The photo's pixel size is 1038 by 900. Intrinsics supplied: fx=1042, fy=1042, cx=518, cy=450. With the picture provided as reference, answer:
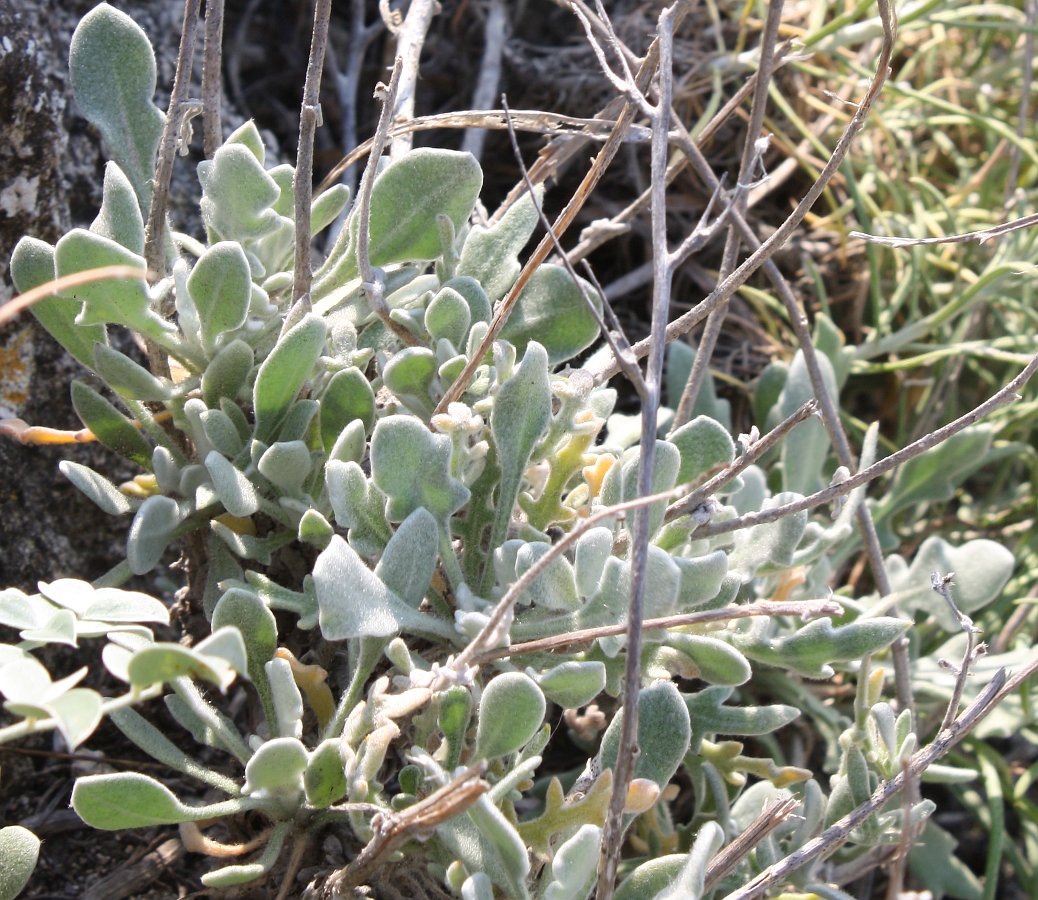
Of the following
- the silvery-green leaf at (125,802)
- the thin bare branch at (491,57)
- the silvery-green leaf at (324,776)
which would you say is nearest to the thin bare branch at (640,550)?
the silvery-green leaf at (324,776)

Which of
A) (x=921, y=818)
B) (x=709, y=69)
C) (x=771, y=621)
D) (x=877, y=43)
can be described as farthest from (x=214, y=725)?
(x=877, y=43)

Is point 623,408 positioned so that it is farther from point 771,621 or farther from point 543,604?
point 543,604

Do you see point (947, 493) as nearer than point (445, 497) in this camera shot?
No

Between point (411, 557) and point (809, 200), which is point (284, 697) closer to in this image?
point (411, 557)

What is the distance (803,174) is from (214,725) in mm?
1312

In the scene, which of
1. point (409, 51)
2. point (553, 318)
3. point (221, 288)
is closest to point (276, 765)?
point (221, 288)

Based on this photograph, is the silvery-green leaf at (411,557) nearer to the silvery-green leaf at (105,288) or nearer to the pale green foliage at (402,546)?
the pale green foliage at (402,546)

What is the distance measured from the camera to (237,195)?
→ 0.90 meters

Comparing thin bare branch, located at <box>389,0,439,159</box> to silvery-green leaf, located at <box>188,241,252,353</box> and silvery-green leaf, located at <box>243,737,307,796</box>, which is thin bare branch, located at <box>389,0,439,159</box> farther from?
silvery-green leaf, located at <box>243,737,307,796</box>

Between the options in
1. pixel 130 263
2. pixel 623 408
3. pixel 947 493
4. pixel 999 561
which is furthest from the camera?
pixel 623 408

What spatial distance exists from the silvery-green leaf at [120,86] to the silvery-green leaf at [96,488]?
0.91 ft

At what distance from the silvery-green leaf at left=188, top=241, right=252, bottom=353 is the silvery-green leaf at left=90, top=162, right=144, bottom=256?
8cm

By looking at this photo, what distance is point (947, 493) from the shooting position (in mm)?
1383

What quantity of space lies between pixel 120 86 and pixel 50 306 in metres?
0.23
